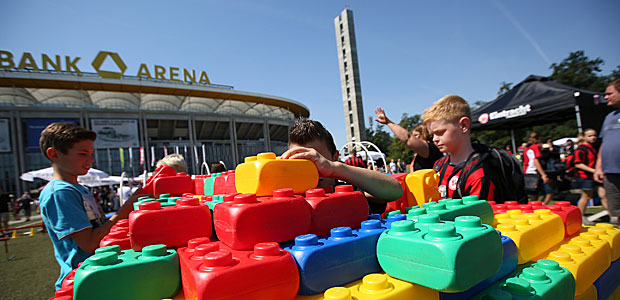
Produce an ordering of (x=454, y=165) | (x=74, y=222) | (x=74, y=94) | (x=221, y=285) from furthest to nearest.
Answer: (x=74, y=94) → (x=454, y=165) → (x=74, y=222) → (x=221, y=285)

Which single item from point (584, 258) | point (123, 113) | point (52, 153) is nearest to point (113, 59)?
point (123, 113)

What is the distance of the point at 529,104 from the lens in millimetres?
8633

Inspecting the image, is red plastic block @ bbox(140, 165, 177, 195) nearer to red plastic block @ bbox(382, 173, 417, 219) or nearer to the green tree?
red plastic block @ bbox(382, 173, 417, 219)

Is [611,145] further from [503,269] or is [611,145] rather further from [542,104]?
[542,104]

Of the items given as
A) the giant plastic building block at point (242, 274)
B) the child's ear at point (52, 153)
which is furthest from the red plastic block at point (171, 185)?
the giant plastic building block at point (242, 274)

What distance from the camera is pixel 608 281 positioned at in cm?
129

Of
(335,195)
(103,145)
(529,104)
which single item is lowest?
(335,195)

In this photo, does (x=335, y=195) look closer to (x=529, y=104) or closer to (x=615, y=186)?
(x=615, y=186)

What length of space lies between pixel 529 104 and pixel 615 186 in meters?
5.96

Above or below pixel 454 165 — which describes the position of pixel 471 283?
below

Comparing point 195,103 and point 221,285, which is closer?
point 221,285

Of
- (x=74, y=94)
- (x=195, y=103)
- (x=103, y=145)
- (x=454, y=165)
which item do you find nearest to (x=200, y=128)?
(x=195, y=103)

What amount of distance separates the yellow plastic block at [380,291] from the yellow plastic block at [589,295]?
28.7 inches

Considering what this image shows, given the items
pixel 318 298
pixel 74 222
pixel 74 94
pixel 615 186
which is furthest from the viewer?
pixel 74 94
